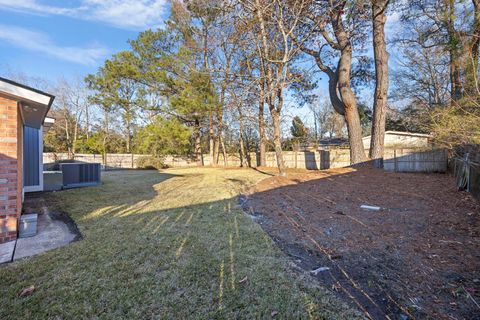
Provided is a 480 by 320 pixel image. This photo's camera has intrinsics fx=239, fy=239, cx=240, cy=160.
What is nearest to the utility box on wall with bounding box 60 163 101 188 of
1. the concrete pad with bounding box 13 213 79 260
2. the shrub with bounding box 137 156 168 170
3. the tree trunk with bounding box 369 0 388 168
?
the concrete pad with bounding box 13 213 79 260

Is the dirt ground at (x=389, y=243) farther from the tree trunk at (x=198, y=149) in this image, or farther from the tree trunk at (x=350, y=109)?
the tree trunk at (x=198, y=149)

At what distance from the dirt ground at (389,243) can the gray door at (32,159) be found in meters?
6.31

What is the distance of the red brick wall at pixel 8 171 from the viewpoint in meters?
3.30

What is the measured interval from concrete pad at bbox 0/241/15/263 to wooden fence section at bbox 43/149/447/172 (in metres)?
10.1

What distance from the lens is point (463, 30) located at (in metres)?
4.66

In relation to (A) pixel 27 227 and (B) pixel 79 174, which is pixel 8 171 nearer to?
(A) pixel 27 227

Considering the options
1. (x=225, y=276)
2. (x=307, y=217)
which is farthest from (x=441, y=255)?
(x=225, y=276)

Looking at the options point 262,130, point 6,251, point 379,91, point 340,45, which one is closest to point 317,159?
point 262,130

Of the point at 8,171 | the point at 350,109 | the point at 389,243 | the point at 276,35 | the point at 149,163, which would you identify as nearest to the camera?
the point at 389,243

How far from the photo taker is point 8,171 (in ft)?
11.0

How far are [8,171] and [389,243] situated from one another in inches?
203

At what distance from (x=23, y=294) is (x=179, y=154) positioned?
1840 centimetres

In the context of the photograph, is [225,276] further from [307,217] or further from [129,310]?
[307,217]

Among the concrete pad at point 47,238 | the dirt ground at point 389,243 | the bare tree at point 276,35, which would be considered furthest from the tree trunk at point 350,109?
the concrete pad at point 47,238
